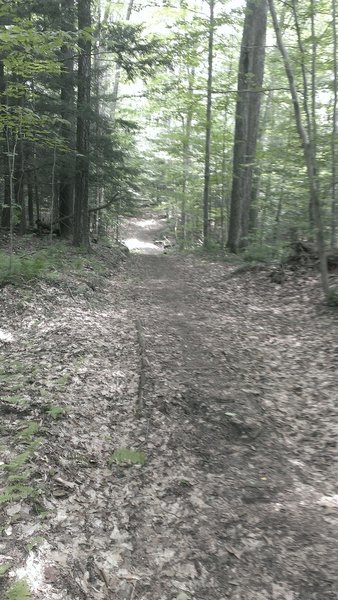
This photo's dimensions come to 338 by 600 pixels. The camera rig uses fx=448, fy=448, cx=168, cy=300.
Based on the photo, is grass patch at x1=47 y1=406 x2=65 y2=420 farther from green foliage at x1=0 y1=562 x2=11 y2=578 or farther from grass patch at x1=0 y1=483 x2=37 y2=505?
green foliage at x1=0 y1=562 x2=11 y2=578

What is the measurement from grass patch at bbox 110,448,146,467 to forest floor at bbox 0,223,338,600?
0.01m

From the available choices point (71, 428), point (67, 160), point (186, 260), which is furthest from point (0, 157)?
point (71, 428)

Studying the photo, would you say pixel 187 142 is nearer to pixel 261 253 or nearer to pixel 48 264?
pixel 261 253

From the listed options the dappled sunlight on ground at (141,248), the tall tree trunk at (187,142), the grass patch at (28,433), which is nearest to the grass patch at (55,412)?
the grass patch at (28,433)

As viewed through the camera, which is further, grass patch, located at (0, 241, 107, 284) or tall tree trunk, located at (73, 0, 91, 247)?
tall tree trunk, located at (73, 0, 91, 247)

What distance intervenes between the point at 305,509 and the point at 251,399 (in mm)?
1960

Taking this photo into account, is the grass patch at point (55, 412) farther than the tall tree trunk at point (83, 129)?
No

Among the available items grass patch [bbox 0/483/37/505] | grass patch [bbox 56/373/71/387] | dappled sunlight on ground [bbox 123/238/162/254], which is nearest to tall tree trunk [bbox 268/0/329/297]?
grass patch [bbox 56/373/71/387]

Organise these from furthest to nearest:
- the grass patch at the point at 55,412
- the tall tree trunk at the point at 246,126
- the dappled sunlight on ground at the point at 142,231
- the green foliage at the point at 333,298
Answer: the dappled sunlight on ground at the point at 142,231 < the tall tree trunk at the point at 246,126 < the green foliage at the point at 333,298 < the grass patch at the point at 55,412

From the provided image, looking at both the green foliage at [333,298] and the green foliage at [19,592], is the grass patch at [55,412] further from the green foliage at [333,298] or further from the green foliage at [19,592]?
the green foliage at [333,298]

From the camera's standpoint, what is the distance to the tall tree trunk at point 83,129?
12.7 meters

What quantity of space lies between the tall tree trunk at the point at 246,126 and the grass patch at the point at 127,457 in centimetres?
1184

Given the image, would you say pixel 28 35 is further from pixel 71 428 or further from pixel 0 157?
pixel 0 157

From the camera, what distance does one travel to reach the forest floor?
3312 mm
